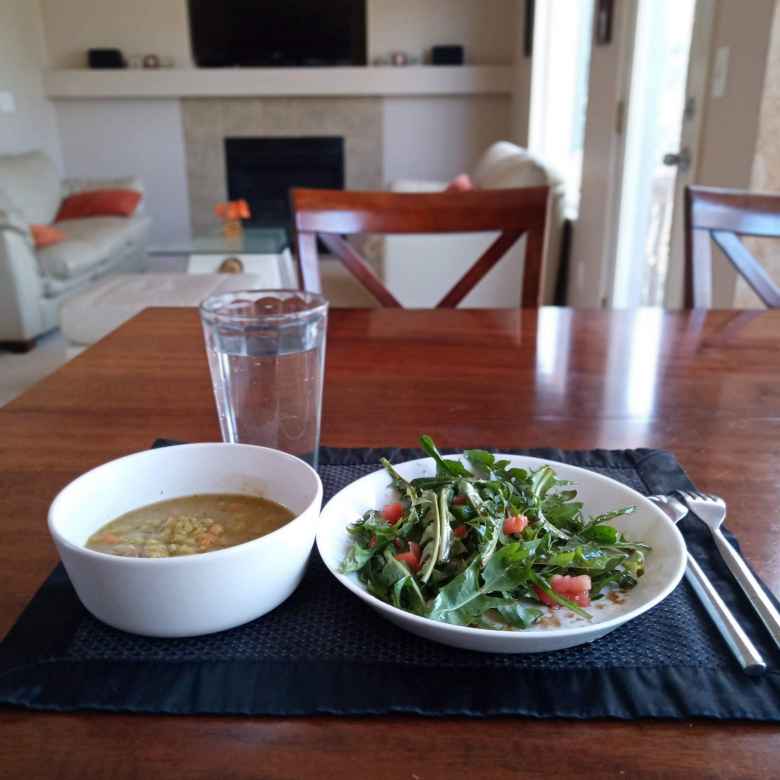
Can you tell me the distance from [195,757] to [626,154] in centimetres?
274

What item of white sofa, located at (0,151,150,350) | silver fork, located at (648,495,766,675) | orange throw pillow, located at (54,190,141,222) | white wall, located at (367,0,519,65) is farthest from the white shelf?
silver fork, located at (648,495,766,675)

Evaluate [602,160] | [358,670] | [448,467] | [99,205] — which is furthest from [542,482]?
[99,205]

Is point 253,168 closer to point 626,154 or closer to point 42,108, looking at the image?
point 42,108

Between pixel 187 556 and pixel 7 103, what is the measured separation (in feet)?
17.8

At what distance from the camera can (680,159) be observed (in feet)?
7.62

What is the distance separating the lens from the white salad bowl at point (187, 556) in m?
0.39

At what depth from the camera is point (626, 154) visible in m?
2.72

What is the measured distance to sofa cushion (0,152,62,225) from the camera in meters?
4.27

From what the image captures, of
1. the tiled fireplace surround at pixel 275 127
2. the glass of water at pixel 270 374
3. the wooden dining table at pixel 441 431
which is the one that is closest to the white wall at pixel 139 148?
the tiled fireplace surround at pixel 275 127

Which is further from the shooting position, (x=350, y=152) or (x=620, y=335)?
(x=350, y=152)

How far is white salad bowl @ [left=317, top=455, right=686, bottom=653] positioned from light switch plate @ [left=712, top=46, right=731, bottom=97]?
5.94ft

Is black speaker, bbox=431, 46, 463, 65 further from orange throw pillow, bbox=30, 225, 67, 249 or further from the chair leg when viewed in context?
the chair leg

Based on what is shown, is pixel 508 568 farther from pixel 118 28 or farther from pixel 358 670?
pixel 118 28

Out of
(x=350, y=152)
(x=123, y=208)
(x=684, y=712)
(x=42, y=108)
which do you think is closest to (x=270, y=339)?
(x=684, y=712)
